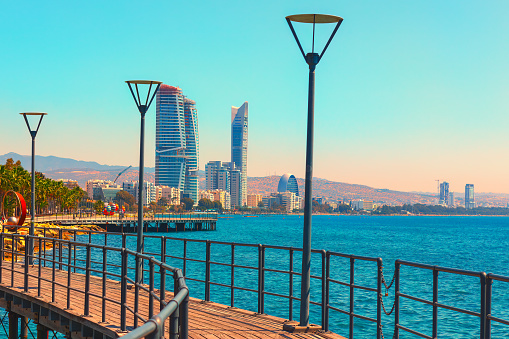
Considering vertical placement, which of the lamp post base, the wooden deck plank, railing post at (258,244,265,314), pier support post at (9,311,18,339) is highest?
railing post at (258,244,265,314)

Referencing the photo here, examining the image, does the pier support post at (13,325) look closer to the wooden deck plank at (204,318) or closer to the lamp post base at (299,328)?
the wooden deck plank at (204,318)

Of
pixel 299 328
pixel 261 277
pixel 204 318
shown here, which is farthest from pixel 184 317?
pixel 261 277

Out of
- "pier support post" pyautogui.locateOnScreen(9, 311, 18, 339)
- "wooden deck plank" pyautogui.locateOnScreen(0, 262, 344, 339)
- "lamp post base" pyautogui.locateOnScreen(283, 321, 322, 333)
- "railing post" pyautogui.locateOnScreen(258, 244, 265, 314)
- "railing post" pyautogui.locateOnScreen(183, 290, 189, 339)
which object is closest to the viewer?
"railing post" pyautogui.locateOnScreen(183, 290, 189, 339)

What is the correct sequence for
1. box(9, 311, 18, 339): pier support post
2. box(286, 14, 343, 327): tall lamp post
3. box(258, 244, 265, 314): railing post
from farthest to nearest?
1. box(9, 311, 18, 339): pier support post
2. box(258, 244, 265, 314): railing post
3. box(286, 14, 343, 327): tall lamp post

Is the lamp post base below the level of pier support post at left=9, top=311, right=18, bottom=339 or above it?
above

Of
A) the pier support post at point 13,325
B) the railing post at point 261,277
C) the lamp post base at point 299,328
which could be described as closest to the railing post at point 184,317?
the lamp post base at point 299,328

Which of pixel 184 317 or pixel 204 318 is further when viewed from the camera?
pixel 204 318

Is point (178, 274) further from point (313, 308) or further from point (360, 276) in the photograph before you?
point (360, 276)

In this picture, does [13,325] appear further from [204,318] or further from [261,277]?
[261,277]

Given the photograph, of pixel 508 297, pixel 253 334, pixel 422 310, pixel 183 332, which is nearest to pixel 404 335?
pixel 422 310

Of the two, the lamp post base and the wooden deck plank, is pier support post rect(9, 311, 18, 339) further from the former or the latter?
the lamp post base

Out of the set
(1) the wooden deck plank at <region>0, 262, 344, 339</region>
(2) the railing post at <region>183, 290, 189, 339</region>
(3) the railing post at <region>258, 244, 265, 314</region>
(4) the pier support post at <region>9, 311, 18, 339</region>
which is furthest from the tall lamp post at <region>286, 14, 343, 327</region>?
(4) the pier support post at <region>9, 311, 18, 339</region>

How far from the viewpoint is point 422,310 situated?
28.1m

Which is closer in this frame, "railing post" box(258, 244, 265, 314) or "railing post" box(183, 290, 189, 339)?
"railing post" box(183, 290, 189, 339)
